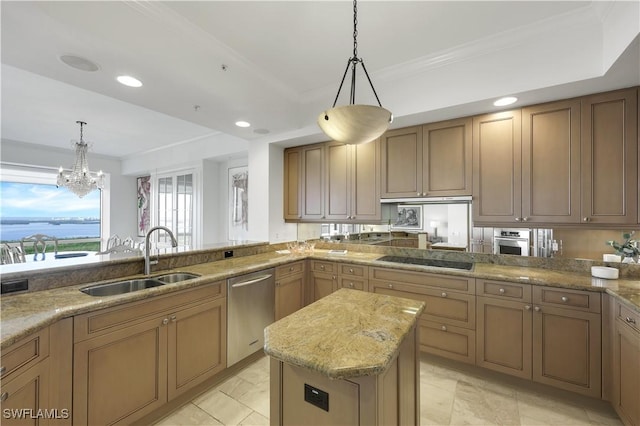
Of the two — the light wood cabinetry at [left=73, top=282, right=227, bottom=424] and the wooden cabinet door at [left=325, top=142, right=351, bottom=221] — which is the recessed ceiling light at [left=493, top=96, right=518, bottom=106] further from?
the light wood cabinetry at [left=73, top=282, right=227, bottom=424]

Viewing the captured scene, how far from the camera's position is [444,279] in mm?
2469

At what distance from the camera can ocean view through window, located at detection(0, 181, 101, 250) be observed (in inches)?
205

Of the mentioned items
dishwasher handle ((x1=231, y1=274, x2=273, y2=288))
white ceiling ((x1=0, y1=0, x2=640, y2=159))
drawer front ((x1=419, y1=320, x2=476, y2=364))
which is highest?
Result: white ceiling ((x1=0, y1=0, x2=640, y2=159))

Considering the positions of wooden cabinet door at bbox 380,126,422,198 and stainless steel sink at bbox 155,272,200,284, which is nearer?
stainless steel sink at bbox 155,272,200,284

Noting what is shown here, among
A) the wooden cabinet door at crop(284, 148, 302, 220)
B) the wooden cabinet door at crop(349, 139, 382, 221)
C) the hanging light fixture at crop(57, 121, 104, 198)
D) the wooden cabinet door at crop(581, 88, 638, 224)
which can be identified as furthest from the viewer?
the hanging light fixture at crop(57, 121, 104, 198)

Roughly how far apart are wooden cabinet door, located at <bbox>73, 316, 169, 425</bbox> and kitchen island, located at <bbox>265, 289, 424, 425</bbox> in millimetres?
1109

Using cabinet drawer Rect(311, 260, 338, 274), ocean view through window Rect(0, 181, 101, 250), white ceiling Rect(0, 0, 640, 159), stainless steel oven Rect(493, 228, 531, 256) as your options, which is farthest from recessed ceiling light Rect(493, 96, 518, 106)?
ocean view through window Rect(0, 181, 101, 250)

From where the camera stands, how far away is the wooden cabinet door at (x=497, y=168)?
2488 millimetres

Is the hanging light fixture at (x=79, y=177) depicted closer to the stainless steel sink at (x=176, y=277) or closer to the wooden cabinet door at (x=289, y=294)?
the stainless steel sink at (x=176, y=277)

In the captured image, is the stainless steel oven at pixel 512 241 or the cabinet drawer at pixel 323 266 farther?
the cabinet drawer at pixel 323 266

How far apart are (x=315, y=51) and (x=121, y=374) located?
277 cm

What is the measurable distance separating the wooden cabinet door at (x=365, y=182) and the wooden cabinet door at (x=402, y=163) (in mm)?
92

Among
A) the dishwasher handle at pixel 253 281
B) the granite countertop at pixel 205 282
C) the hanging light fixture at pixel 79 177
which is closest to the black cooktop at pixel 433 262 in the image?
the granite countertop at pixel 205 282

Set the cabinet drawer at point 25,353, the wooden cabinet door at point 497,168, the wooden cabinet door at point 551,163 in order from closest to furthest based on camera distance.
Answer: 1. the cabinet drawer at point 25,353
2. the wooden cabinet door at point 551,163
3. the wooden cabinet door at point 497,168
